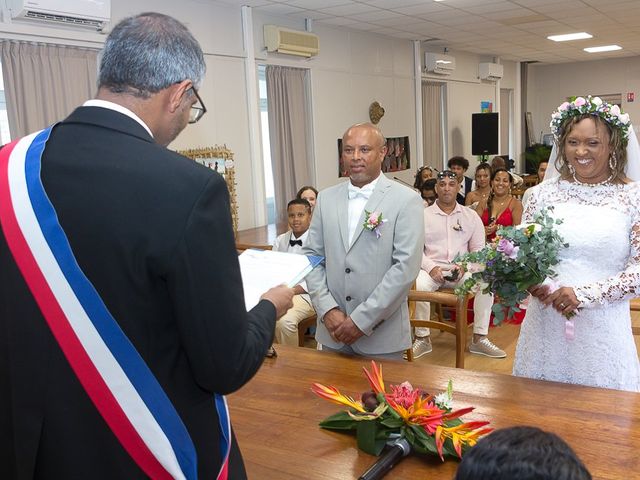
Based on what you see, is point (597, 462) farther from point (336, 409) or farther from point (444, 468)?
point (336, 409)

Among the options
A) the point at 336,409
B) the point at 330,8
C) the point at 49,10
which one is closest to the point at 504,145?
the point at 330,8

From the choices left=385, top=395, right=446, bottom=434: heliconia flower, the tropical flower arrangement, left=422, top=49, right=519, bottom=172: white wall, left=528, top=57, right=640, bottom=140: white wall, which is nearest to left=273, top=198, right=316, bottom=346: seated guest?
the tropical flower arrangement

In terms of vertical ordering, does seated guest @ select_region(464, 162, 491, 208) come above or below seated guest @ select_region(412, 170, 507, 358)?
above

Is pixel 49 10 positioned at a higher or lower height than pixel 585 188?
higher

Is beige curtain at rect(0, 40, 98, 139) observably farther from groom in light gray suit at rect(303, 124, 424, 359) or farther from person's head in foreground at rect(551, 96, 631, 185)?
person's head in foreground at rect(551, 96, 631, 185)

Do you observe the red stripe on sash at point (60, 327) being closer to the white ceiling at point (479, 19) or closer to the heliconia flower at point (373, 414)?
the heliconia flower at point (373, 414)

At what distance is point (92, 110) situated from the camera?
109 centimetres

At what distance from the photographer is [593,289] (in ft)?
7.15

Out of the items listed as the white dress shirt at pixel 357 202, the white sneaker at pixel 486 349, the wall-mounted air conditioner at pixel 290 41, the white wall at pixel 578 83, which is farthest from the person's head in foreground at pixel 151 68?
the white wall at pixel 578 83

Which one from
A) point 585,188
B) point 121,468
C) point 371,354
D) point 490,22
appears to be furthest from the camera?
point 490,22

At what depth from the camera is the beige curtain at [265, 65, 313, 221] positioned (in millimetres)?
7512

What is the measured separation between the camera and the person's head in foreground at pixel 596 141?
2262 mm

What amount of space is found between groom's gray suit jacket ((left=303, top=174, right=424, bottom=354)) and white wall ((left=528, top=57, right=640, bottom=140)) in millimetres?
13164

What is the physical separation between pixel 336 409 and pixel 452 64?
993 cm
